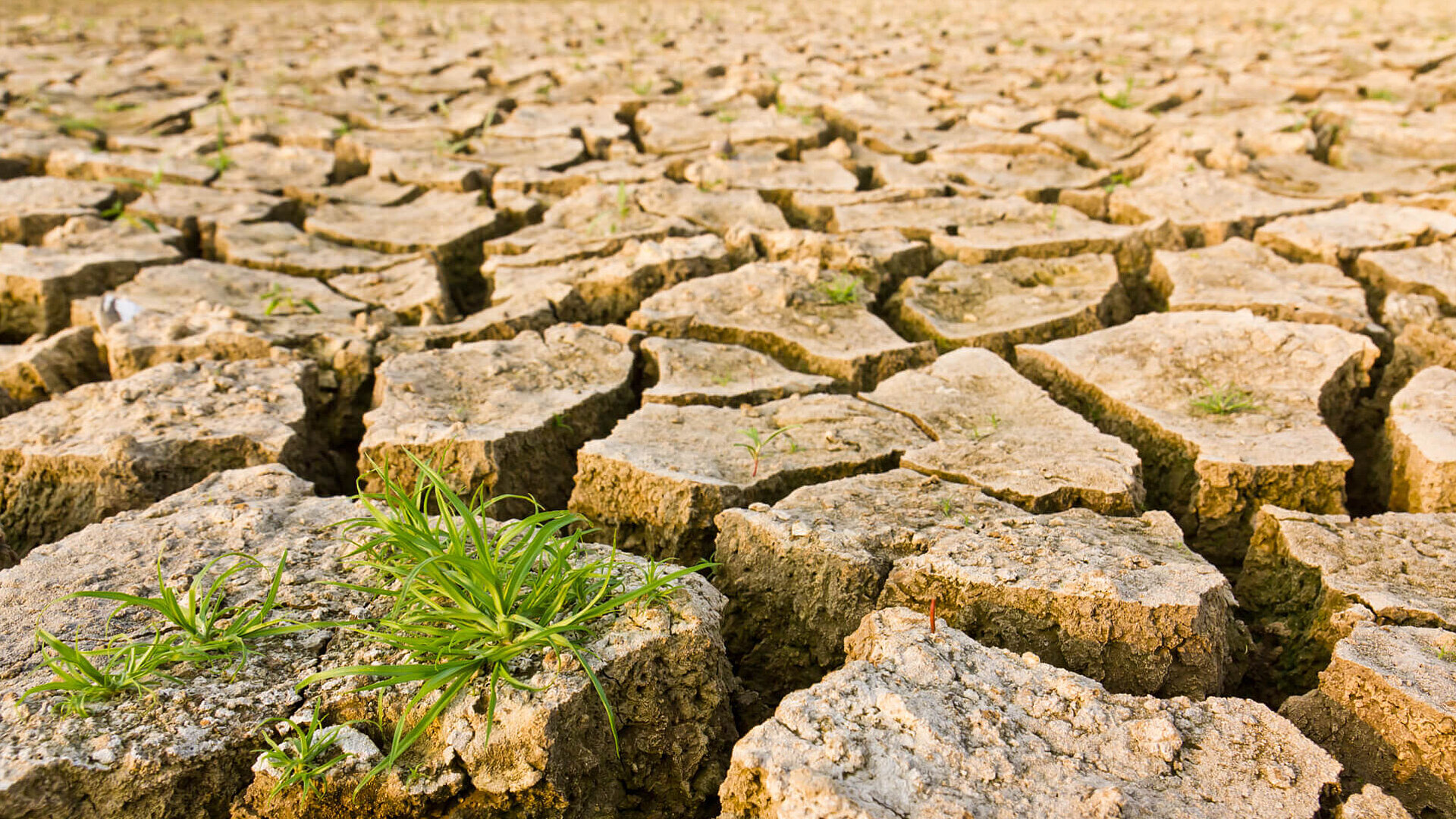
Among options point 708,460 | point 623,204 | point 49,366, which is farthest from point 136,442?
point 623,204

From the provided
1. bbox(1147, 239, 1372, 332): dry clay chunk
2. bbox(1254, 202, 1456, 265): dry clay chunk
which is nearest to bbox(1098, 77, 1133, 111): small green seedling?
bbox(1254, 202, 1456, 265): dry clay chunk

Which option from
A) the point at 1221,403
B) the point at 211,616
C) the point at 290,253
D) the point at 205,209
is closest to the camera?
the point at 211,616

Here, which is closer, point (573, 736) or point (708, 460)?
point (573, 736)

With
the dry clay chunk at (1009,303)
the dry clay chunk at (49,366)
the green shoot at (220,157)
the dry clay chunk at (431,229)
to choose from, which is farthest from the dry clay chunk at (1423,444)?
the green shoot at (220,157)

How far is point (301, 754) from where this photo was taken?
113cm

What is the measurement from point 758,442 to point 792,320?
67 centimetres

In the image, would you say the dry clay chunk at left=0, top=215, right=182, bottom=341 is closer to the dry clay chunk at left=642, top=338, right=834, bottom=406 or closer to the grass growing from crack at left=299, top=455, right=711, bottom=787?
the dry clay chunk at left=642, top=338, right=834, bottom=406

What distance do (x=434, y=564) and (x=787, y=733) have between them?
0.55 m

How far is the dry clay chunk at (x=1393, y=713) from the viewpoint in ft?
3.77

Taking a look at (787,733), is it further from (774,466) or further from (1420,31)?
(1420,31)

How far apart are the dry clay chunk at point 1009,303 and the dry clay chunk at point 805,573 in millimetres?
893

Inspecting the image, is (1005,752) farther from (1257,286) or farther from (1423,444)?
(1257,286)

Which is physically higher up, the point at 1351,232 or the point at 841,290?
the point at 1351,232

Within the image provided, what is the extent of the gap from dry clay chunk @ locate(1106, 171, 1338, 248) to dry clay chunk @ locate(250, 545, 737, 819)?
7.76ft
